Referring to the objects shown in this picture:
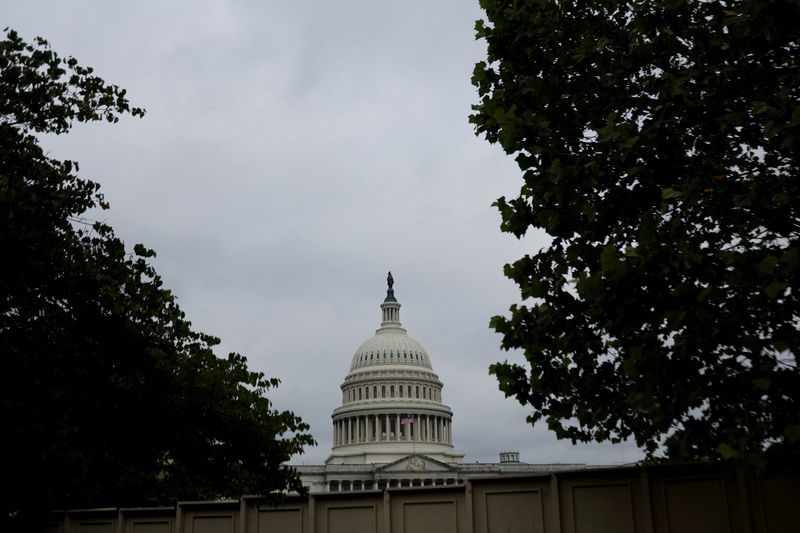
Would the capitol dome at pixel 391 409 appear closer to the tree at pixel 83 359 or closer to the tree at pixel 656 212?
the tree at pixel 83 359

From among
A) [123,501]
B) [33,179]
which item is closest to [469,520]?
[33,179]

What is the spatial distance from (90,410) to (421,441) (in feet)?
390

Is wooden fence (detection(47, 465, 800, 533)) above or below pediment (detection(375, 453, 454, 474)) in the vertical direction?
below

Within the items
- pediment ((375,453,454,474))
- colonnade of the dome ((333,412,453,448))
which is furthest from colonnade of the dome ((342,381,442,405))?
pediment ((375,453,454,474))

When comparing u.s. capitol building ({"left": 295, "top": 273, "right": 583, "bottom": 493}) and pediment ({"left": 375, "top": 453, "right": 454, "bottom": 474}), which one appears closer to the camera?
pediment ({"left": 375, "top": 453, "right": 454, "bottom": 474})

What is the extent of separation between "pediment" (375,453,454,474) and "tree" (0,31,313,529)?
325 feet

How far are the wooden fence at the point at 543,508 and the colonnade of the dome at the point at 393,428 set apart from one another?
11576 cm

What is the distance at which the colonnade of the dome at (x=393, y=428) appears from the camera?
12875 centimetres

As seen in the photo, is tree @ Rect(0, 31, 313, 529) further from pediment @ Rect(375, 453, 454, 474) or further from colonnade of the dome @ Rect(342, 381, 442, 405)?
colonnade of the dome @ Rect(342, 381, 442, 405)

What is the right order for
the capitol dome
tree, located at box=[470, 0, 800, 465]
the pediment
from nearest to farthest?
tree, located at box=[470, 0, 800, 465]
the pediment
the capitol dome

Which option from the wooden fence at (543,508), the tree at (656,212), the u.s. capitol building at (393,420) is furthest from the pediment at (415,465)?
the tree at (656,212)

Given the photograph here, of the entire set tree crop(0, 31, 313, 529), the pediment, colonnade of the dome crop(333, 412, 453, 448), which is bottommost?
tree crop(0, 31, 313, 529)

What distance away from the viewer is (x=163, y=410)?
14.8m

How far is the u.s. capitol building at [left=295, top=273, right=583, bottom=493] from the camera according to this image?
115 m
